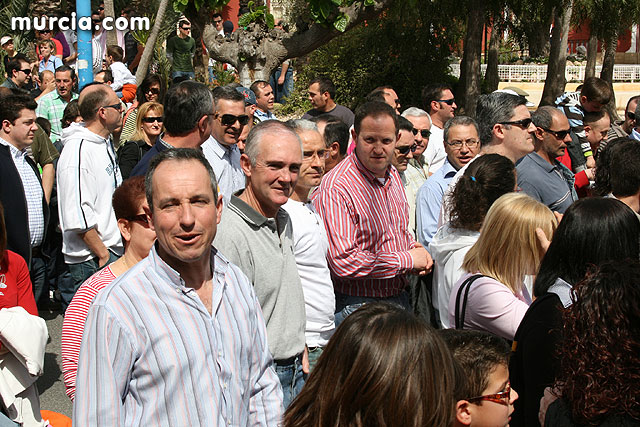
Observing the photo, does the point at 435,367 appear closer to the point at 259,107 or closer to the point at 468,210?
the point at 468,210

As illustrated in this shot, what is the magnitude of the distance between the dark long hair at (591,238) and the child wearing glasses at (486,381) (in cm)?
47

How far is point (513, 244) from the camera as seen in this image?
11.8 feet

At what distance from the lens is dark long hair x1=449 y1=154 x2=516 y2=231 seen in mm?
4250

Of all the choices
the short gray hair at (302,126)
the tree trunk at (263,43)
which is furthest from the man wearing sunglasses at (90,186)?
the tree trunk at (263,43)

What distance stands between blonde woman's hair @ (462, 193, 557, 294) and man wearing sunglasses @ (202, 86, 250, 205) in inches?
88.8

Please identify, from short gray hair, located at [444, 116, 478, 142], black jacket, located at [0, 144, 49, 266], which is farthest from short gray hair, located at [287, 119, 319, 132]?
black jacket, located at [0, 144, 49, 266]

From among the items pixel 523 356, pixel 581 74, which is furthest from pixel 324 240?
pixel 581 74

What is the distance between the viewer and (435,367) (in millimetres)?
1941

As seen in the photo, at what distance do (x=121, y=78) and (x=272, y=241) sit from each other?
35.4 feet

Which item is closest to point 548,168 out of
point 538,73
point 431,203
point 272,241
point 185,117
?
point 431,203

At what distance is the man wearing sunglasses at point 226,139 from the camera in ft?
17.6

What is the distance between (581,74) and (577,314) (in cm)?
3165

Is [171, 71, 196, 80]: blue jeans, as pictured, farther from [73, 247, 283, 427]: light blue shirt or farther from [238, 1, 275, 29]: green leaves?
[73, 247, 283, 427]: light blue shirt

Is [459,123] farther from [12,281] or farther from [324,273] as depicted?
[12,281]
